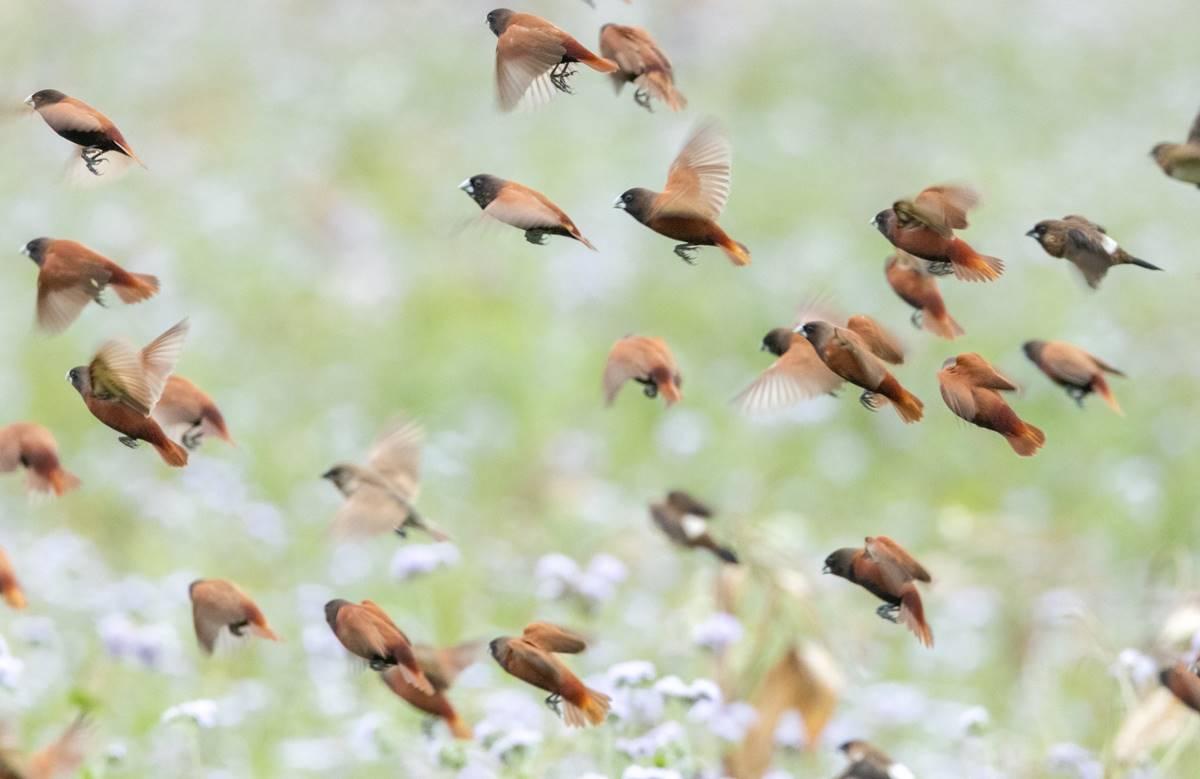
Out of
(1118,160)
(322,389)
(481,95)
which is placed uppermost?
→ (1118,160)

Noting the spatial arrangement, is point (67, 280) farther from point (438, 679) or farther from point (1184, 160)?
point (1184, 160)

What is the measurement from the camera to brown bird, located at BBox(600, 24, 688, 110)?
71.7 inches

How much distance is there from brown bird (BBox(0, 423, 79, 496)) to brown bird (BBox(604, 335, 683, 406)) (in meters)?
0.64

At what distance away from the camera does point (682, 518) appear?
7.28 ft

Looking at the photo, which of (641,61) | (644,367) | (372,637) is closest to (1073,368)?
(644,367)

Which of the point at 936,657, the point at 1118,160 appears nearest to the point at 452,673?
the point at 936,657

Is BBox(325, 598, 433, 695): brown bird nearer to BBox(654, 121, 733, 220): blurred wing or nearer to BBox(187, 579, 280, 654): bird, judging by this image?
BBox(187, 579, 280, 654): bird

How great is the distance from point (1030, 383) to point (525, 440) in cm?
178

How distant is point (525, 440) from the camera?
550 centimetres

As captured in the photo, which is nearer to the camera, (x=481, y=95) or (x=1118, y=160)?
(x=1118, y=160)

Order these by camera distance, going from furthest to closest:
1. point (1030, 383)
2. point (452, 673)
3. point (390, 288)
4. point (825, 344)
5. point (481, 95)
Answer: point (481, 95) < point (390, 288) < point (1030, 383) < point (452, 673) < point (825, 344)

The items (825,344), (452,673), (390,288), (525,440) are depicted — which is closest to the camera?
(825,344)

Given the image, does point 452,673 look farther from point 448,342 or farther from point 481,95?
point 481,95

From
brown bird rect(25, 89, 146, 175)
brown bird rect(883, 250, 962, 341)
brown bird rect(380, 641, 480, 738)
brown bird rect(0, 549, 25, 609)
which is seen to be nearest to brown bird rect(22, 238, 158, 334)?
brown bird rect(25, 89, 146, 175)
